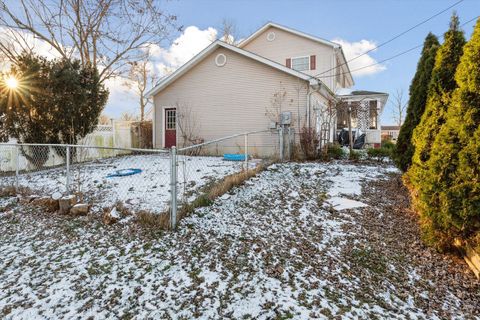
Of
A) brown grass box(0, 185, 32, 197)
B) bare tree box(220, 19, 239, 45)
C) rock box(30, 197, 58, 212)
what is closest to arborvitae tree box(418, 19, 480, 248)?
rock box(30, 197, 58, 212)

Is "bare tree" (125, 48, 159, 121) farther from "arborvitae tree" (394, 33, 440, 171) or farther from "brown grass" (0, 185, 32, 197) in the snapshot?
"arborvitae tree" (394, 33, 440, 171)

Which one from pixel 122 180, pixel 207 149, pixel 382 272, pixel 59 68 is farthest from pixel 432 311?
pixel 59 68

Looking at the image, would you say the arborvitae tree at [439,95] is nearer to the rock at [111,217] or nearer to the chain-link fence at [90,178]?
the chain-link fence at [90,178]

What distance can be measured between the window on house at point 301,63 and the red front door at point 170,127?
24.9 ft

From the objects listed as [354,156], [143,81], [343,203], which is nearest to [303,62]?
[354,156]

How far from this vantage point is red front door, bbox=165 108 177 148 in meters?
12.1

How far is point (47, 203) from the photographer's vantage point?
4.68 m

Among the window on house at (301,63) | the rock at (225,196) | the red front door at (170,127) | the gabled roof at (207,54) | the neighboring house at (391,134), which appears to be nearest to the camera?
the rock at (225,196)

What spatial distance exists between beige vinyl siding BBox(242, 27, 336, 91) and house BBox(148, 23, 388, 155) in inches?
111

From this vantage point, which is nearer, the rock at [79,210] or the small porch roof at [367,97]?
the rock at [79,210]

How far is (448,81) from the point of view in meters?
4.01

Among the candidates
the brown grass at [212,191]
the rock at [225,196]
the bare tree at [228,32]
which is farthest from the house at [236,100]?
the bare tree at [228,32]

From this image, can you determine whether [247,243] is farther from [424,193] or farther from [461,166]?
[461,166]

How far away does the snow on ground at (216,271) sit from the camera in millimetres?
2285
